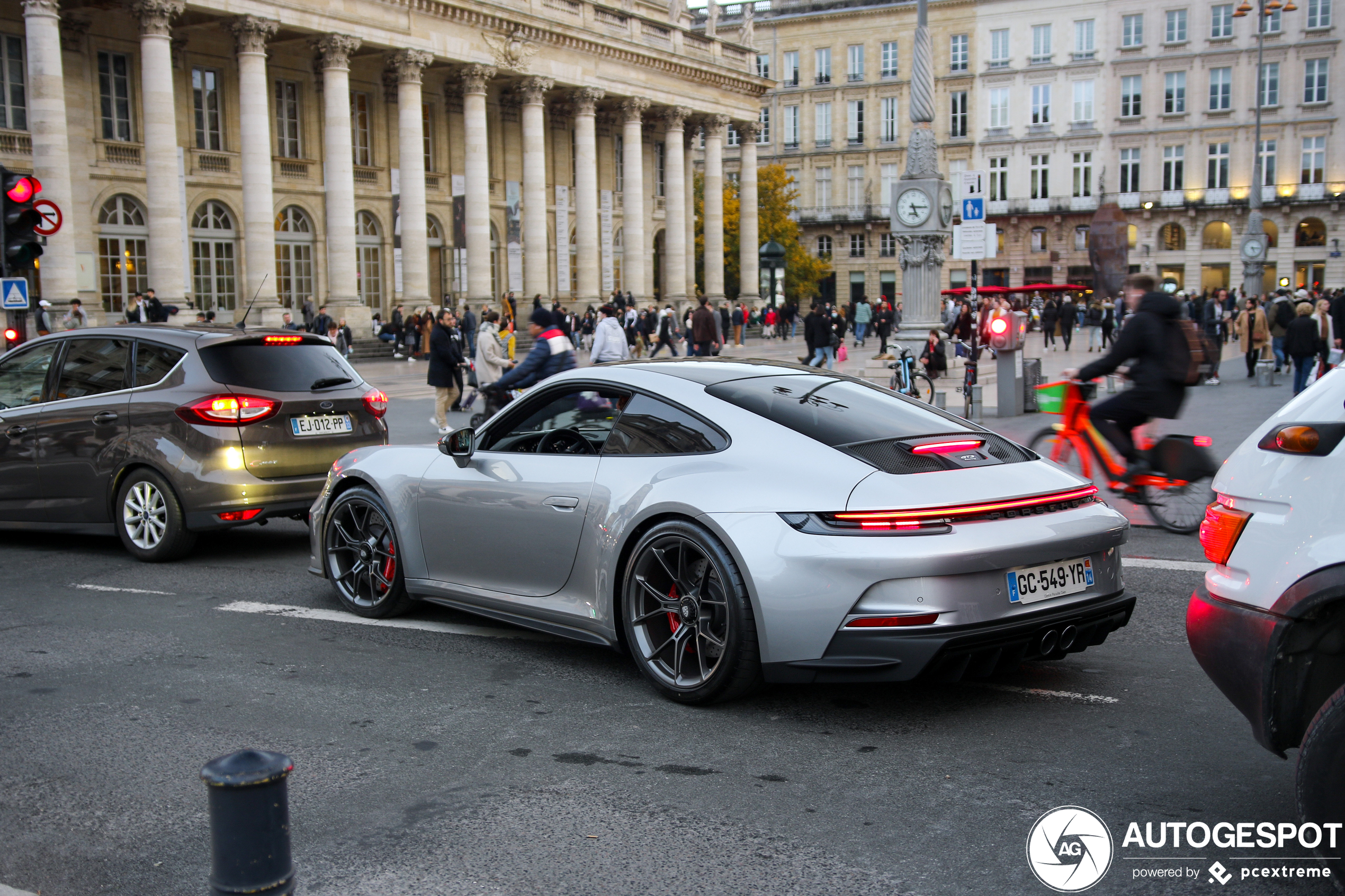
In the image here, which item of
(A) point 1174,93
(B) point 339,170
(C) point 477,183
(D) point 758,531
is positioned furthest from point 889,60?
(D) point 758,531

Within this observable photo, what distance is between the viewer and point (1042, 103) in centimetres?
7775

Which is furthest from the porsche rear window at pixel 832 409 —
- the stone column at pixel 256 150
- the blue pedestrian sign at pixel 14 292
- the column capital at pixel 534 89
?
the column capital at pixel 534 89

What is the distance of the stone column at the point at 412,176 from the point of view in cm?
4444

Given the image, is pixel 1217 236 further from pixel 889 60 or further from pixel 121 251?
pixel 121 251

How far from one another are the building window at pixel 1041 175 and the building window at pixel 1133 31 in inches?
306

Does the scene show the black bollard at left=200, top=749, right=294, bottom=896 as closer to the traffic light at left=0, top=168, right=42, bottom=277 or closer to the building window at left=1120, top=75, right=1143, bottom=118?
the traffic light at left=0, top=168, right=42, bottom=277

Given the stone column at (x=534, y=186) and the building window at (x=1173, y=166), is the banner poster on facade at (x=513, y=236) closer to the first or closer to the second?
the stone column at (x=534, y=186)

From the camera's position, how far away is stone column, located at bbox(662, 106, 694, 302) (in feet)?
196

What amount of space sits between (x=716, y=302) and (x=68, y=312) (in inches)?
1269

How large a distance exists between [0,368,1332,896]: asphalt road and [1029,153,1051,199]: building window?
7599 cm

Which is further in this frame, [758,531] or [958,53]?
[958,53]

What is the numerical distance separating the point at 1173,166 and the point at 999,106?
1161cm

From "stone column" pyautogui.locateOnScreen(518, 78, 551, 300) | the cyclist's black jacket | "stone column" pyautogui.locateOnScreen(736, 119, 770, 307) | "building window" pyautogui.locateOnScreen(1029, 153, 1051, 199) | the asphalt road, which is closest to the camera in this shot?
the asphalt road

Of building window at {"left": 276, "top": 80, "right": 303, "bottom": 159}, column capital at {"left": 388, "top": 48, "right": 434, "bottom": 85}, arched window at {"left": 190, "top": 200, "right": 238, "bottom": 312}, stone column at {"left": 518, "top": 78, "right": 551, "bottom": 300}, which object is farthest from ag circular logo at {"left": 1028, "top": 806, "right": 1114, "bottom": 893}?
stone column at {"left": 518, "top": 78, "right": 551, "bottom": 300}
